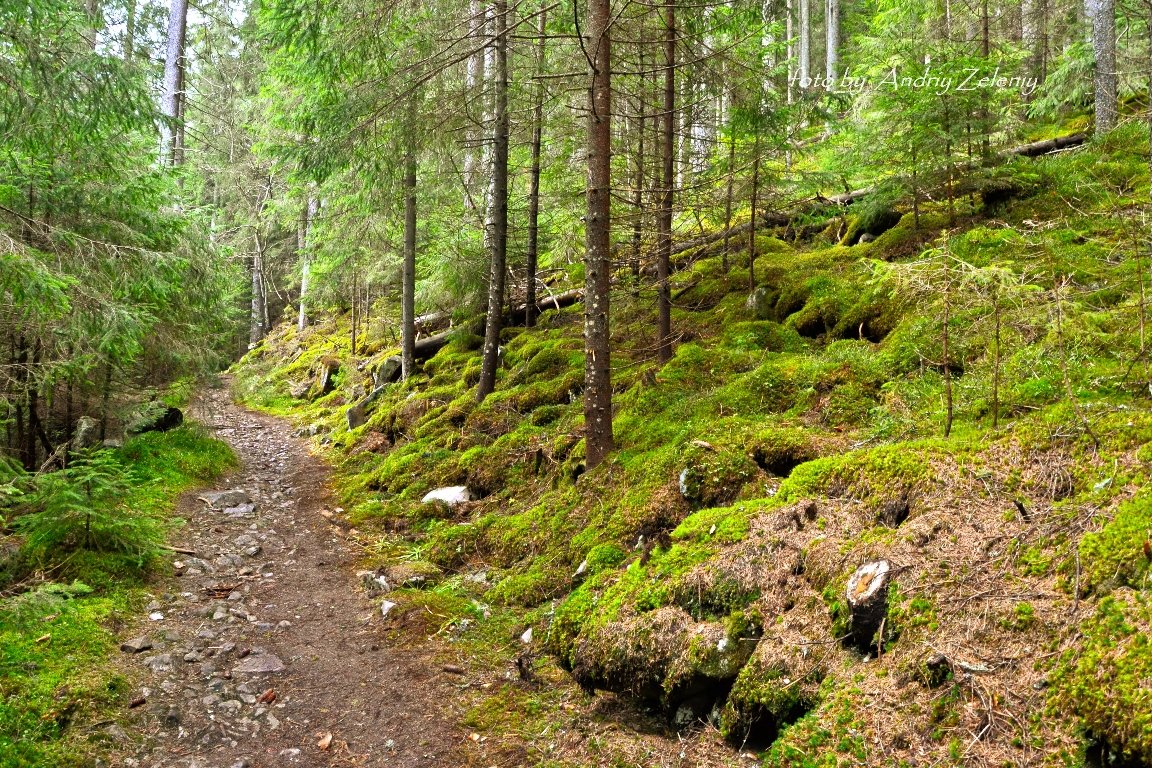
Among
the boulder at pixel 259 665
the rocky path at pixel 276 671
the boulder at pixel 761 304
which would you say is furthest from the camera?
the boulder at pixel 761 304

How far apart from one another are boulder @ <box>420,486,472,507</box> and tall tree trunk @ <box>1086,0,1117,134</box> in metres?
14.1

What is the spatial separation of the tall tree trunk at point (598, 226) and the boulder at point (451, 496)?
9.15 ft

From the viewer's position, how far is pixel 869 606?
4.03 m

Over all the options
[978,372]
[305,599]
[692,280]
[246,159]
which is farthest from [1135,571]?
[246,159]

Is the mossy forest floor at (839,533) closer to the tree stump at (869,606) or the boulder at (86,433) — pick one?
the tree stump at (869,606)

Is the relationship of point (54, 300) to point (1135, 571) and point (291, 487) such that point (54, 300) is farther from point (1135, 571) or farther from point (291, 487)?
point (1135, 571)

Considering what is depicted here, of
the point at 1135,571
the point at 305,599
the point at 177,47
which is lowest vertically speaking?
the point at 305,599

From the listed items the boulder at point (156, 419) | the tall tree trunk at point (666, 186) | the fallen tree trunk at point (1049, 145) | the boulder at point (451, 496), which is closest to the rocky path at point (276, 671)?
the boulder at point (451, 496)

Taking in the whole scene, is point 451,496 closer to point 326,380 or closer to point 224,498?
point 224,498

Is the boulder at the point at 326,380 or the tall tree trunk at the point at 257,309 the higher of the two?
the tall tree trunk at the point at 257,309

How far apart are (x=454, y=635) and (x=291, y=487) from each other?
7.46 m

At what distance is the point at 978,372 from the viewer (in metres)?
6.64

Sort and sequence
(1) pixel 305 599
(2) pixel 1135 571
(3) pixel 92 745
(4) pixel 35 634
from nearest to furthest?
(2) pixel 1135 571 < (3) pixel 92 745 < (4) pixel 35 634 < (1) pixel 305 599

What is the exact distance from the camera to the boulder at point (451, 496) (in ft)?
31.2
